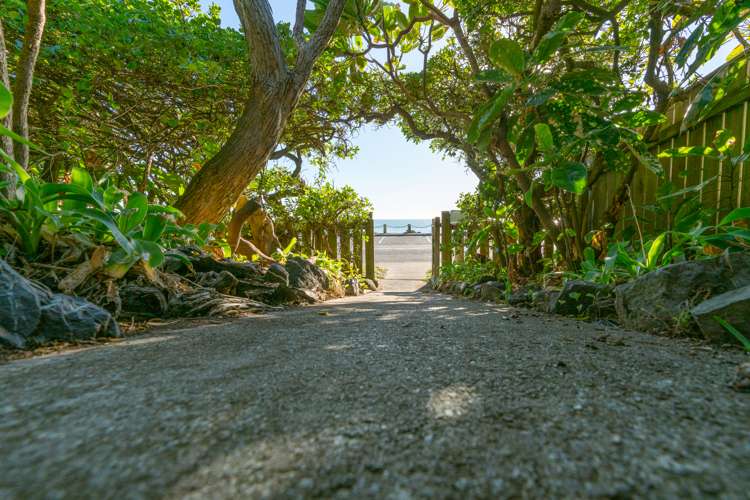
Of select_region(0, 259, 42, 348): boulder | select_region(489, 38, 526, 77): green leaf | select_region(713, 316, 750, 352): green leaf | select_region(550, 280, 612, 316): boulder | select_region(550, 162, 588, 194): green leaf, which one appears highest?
select_region(489, 38, 526, 77): green leaf

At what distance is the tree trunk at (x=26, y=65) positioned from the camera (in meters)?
1.38

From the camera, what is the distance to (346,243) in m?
6.63

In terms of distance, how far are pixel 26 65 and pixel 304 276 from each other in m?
1.92

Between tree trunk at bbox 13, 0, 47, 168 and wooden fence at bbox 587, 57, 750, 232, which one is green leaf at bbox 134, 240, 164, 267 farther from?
wooden fence at bbox 587, 57, 750, 232

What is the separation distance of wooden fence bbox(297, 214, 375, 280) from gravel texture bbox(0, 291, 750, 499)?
5.37m

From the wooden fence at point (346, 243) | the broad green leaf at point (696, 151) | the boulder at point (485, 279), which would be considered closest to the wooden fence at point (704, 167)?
the broad green leaf at point (696, 151)

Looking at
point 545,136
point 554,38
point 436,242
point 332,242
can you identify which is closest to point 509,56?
point 554,38

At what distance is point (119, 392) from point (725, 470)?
2.70ft

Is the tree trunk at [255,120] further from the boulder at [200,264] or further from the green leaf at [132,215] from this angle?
the green leaf at [132,215]

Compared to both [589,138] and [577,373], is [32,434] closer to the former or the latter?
[577,373]

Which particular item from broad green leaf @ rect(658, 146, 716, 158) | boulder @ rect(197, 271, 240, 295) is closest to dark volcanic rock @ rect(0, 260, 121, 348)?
boulder @ rect(197, 271, 240, 295)

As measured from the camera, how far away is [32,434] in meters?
0.42

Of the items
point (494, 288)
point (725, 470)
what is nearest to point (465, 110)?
point (494, 288)

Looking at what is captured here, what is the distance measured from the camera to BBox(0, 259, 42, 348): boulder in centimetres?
84
